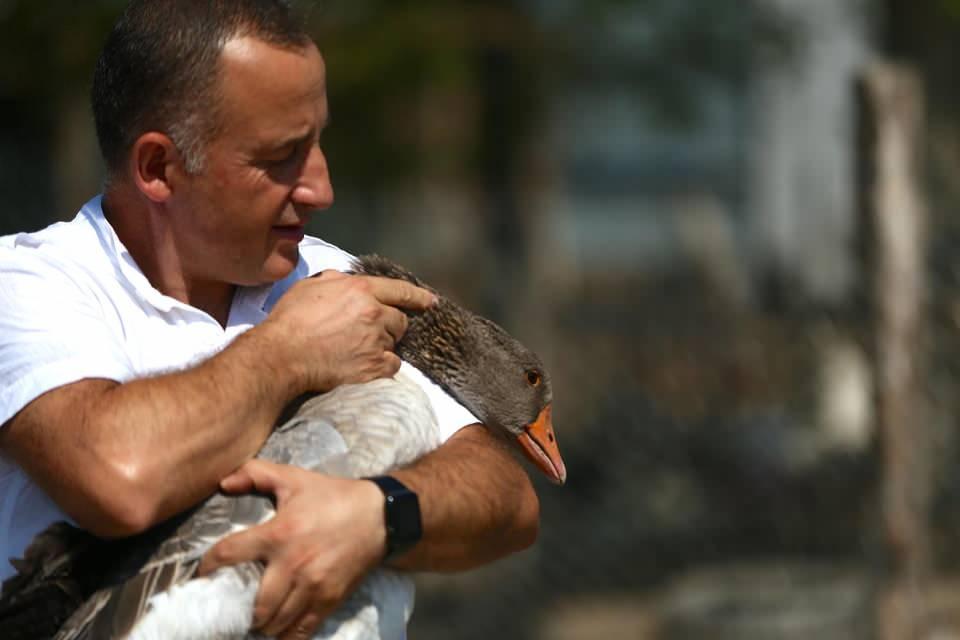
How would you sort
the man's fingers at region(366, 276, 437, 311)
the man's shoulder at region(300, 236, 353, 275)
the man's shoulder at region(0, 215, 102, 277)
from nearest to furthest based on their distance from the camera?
1. the man's shoulder at region(0, 215, 102, 277)
2. the man's fingers at region(366, 276, 437, 311)
3. the man's shoulder at region(300, 236, 353, 275)

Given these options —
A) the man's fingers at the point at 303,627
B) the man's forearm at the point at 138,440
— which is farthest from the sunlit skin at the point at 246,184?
the man's fingers at the point at 303,627

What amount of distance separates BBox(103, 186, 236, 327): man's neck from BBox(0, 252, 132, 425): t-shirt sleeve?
0.66 ft

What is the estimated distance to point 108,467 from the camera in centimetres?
260

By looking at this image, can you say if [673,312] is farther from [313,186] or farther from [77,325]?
[77,325]

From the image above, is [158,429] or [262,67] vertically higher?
[262,67]

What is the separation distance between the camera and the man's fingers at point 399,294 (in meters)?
3.12

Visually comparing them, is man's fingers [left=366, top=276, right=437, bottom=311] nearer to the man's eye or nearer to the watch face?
the man's eye

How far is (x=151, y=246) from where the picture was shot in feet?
10.1

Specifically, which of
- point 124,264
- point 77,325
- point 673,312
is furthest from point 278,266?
point 673,312

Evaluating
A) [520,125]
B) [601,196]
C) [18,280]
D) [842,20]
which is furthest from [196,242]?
[601,196]

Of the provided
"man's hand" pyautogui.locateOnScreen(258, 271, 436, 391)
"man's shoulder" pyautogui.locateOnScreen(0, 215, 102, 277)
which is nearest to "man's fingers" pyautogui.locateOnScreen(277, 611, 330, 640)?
"man's hand" pyautogui.locateOnScreen(258, 271, 436, 391)

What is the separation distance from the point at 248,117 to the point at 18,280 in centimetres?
55

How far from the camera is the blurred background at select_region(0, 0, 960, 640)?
5.79 metres

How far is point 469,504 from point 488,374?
2.02 ft
